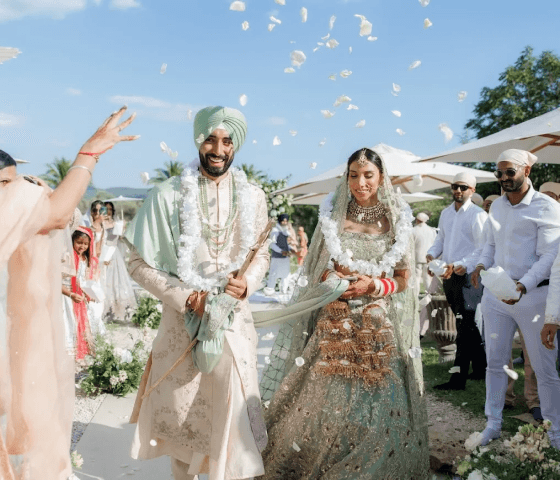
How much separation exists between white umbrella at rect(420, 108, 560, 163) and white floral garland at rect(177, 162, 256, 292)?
2.99 metres

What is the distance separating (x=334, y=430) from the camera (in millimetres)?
3666

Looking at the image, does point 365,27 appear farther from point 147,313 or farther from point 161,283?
point 147,313

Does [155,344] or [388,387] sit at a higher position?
[155,344]

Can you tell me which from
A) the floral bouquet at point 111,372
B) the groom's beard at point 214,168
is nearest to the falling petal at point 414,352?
the groom's beard at point 214,168

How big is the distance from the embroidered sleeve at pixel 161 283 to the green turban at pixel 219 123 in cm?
76

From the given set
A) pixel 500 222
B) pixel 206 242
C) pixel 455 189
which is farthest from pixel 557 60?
pixel 206 242

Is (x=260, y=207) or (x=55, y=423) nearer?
(x=55, y=423)

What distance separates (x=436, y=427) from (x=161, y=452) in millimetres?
2502

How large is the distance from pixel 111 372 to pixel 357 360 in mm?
3132

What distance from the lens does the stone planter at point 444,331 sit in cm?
728

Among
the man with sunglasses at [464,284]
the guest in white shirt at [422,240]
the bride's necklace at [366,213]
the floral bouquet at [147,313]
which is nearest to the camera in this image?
the bride's necklace at [366,213]

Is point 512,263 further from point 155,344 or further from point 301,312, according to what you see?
point 155,344

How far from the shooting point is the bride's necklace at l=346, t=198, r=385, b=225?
3.91 m

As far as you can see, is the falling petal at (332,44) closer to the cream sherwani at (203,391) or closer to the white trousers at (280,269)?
the cream sherwani at (203,391)
